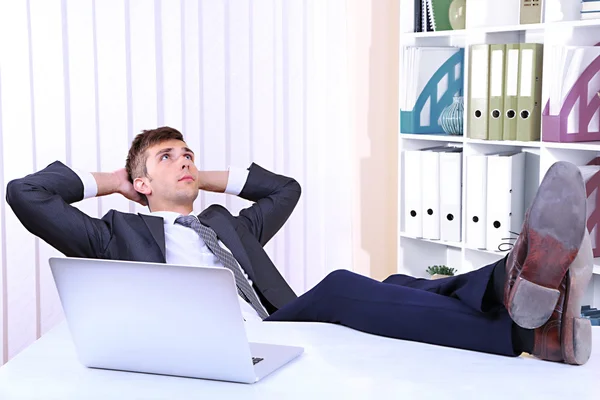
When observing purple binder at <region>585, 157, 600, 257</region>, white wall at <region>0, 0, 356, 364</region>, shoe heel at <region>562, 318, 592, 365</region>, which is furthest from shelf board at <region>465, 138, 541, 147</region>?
shoe heel at <region>562, 318, 592, 365</region>

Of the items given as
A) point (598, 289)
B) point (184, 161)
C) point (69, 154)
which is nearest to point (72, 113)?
point (69, 154)

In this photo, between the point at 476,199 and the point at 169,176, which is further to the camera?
the point at 476,199

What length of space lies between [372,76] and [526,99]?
1.03 metres

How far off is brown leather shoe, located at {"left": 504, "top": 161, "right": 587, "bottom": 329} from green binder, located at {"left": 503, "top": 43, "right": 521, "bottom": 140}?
5.02 feet

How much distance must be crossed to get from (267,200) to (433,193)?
858 mm

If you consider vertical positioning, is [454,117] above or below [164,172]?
above

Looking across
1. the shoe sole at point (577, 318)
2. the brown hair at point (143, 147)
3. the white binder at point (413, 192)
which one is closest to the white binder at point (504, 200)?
the white binder at point (413, 192)

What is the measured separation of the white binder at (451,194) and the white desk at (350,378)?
5.35 ft

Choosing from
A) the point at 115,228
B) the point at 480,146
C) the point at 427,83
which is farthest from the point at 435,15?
the point at 115,228

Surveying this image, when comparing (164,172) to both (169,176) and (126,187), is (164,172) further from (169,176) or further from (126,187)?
(126,187)

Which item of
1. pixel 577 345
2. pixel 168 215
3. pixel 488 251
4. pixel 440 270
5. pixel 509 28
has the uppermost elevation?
pixel 509 28

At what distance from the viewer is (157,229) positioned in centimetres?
235

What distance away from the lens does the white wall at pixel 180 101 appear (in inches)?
113

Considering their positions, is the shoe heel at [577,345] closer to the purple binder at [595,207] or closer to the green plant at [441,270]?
the purple binder at [595,207]
